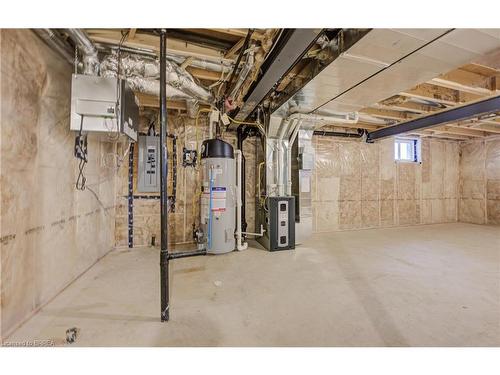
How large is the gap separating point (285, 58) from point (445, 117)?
137 inches

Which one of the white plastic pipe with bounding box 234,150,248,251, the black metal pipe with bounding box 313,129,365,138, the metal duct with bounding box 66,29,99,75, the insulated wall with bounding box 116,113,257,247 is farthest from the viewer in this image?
the black metal pipe with bounding box 313,129,365,138

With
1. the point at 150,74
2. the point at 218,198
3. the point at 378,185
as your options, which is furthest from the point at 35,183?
the point at 378,185

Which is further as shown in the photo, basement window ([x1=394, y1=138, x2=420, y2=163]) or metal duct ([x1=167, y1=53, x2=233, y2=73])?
basement window ([x1=394, y1=138, x2=420, y2=163])

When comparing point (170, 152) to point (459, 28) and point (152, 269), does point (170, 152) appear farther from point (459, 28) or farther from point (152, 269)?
point (459, 28)

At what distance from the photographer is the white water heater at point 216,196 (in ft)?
10.3

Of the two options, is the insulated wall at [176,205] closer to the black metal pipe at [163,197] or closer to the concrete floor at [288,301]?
the concrete floor at [288,301]

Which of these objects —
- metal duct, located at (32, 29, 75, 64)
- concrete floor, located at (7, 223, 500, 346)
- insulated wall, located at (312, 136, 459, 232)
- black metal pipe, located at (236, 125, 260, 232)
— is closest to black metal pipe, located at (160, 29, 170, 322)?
concrete floor, located at (7, 223, 500, 346)

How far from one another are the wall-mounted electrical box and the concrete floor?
152 centimetres

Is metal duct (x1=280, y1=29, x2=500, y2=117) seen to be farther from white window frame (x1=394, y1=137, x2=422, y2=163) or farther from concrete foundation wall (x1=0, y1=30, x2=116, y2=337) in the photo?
white window frame (x1=394, y1=137, x2=422, y2=163)

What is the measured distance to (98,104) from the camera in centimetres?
186

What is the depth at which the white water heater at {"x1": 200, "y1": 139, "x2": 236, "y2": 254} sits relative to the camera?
315 cm

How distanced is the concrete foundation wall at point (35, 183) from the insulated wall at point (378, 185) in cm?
412

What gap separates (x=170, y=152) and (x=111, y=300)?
2.42 m

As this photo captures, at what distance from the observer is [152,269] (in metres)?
2.71
